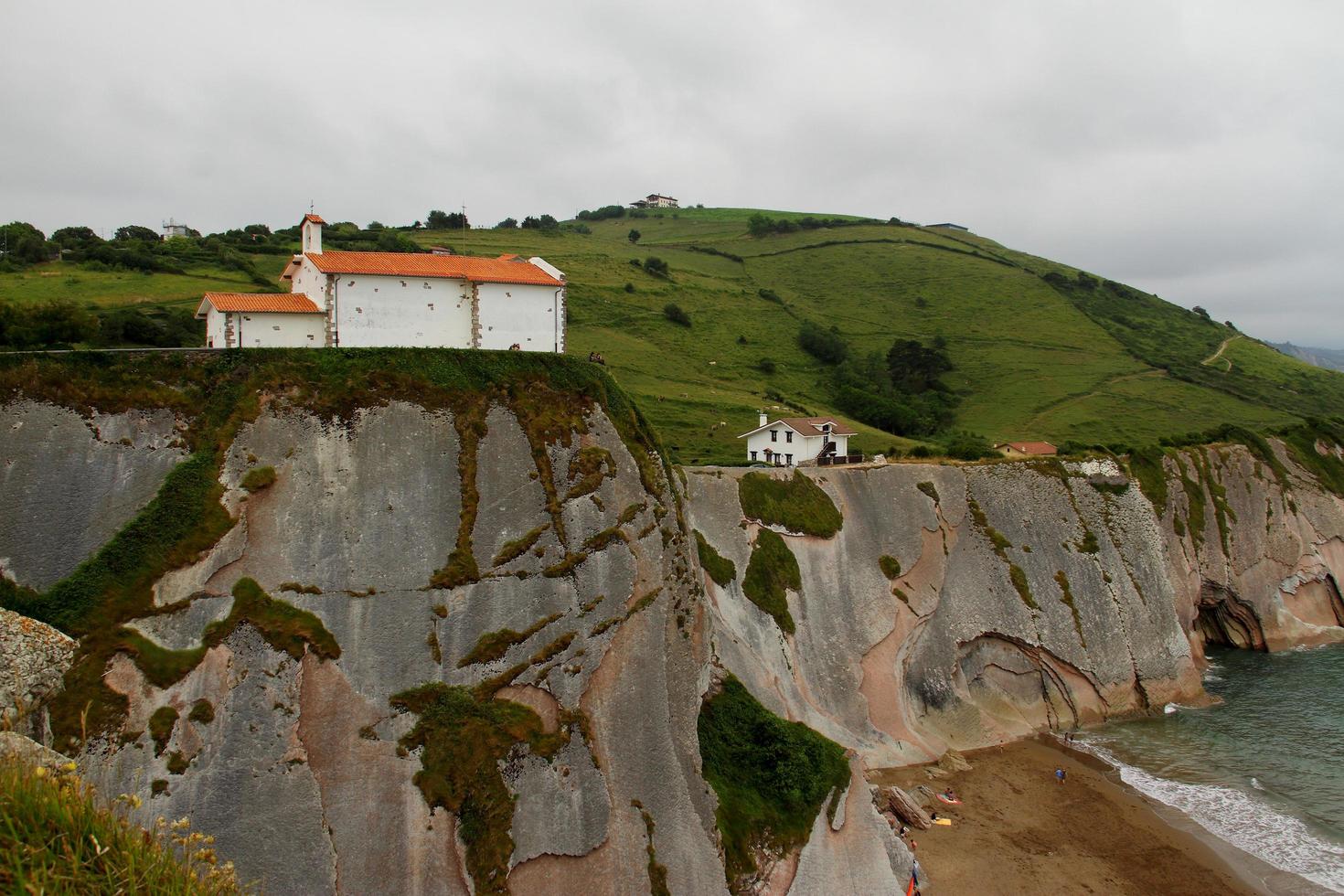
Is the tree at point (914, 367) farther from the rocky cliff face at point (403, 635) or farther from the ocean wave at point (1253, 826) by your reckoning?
the rocky cliff face at point (403, 635)

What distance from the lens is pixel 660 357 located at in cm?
8881

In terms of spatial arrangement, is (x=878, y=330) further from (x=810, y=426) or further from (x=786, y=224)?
(x=810, y=426)

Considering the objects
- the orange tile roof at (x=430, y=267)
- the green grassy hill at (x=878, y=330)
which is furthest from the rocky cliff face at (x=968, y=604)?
the green grassy hill at (x=878, y=330)

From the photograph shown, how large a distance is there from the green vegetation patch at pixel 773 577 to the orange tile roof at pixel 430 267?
54.3ft

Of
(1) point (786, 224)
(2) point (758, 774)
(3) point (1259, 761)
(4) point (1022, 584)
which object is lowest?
(3) point (1259, 761)

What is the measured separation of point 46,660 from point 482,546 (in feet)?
40.4

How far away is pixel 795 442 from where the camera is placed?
202 feet

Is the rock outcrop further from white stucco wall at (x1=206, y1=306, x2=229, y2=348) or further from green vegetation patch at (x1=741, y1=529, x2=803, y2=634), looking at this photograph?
green vegetation patch at (x1=741, y1=529, x2=803, y2=634)

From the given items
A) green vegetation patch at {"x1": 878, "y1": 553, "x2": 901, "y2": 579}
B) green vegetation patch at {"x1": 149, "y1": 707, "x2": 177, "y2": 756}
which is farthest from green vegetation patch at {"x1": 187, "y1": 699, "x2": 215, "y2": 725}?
green vegetation patch at {"x1": 878, "y1": 553, "x2": 901, "y2": 579}

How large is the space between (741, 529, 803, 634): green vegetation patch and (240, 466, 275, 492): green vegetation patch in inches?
856

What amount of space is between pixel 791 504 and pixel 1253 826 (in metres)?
24.3

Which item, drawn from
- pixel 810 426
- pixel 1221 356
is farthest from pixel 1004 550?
pixel 1221 356

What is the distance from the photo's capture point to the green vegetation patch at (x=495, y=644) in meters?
26.7

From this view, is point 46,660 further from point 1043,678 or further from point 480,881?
point 1043,678
